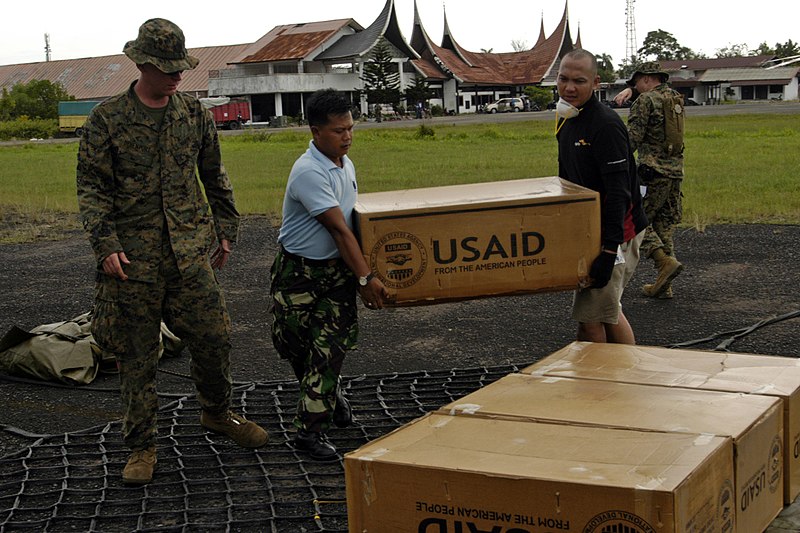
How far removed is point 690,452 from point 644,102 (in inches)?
209

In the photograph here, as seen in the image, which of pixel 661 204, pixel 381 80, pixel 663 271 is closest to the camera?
pixel 663 271

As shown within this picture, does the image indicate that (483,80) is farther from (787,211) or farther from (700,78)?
(787,211)

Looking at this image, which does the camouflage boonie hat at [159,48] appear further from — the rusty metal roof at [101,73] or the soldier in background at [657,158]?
the rusty metal roof at [101,73]

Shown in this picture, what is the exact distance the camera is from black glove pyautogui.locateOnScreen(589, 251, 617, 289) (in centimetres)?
408

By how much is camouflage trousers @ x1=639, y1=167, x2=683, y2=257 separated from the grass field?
3144mm

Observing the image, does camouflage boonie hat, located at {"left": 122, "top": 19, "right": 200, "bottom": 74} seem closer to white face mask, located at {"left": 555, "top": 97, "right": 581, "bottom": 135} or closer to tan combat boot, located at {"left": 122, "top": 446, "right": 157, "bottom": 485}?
tan combat boot, located at {"left": 122, "top": 446, "right": 157, "bottom": 485}

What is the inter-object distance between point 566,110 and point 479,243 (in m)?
0.91

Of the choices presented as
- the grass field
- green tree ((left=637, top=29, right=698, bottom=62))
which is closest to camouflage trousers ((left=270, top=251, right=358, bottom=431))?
the grass field

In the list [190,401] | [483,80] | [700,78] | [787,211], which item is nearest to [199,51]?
[483,80]

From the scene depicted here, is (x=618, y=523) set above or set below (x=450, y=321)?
above

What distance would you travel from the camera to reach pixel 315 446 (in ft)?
13.9

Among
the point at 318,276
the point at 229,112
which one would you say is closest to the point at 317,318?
the point at 318,276

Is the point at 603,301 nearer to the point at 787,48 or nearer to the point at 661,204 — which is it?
the point at 661,204

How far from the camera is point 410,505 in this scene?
2650 millimetres
